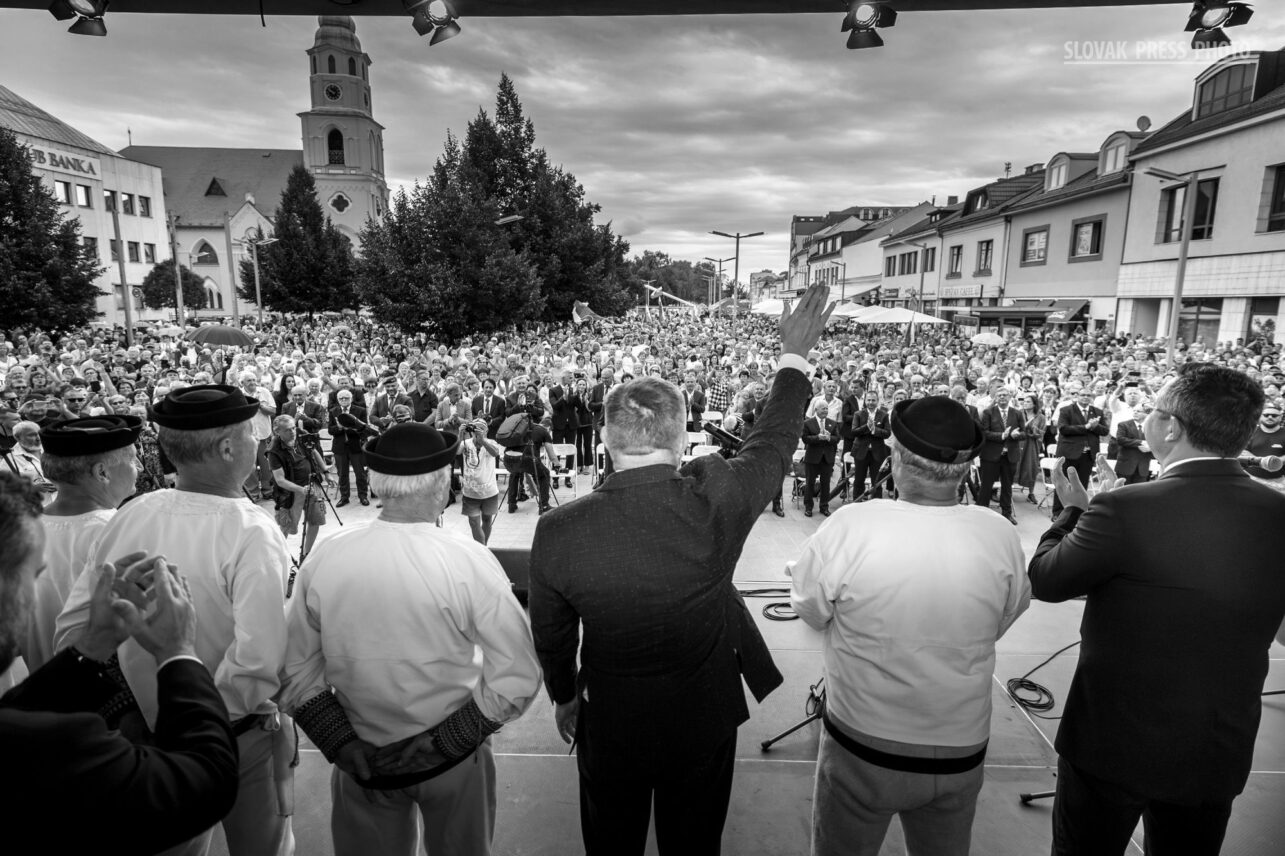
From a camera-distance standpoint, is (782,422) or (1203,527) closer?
(1203,527)

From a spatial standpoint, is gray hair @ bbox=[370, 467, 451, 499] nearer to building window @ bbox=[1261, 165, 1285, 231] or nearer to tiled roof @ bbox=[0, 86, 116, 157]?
building window @ bbox=[1261, 165, 1285, 231]

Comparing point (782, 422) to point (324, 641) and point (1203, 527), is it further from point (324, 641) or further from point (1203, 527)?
point (324, 641)

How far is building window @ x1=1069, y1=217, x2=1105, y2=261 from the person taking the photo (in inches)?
1016

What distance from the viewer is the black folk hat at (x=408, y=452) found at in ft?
7.02

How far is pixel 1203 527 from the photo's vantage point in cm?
197

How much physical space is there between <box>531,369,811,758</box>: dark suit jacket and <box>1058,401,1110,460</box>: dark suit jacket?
831 cm

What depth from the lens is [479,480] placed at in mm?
7113

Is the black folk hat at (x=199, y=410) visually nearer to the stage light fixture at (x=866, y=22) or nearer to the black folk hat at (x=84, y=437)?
the black folk hat at (x=84, y=437)

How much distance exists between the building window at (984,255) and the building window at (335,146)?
176 ft

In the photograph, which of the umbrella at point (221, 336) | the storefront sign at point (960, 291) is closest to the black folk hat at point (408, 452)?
the umbrella at point (221, 336)

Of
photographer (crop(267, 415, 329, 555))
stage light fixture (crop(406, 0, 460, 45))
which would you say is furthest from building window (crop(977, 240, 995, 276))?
photographer (crop(267, 415, 329, 555))

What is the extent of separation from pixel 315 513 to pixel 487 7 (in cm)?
516

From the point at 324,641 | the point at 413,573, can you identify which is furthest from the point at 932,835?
the point at 324,641

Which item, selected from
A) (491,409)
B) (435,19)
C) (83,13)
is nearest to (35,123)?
(491,409)
